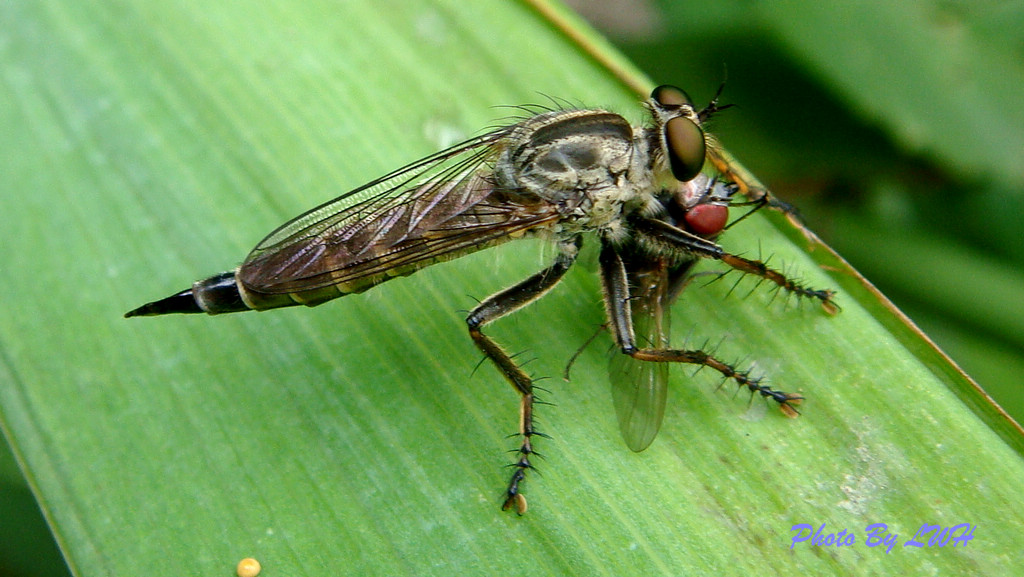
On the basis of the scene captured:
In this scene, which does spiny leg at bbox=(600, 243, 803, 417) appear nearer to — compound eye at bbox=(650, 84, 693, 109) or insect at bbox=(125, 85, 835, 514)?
insect at bbox=(125, 85, 835, 514)

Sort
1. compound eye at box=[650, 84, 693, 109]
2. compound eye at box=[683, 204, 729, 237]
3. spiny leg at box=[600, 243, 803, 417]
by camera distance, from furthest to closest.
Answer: compound eye at box=[650, 84, 693, 109], compound eye at box=[683, 204, 729, 237], spiny leg at box=[600, 243, 803, 417]

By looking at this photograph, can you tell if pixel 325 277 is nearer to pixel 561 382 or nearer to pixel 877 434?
pixel 561 382

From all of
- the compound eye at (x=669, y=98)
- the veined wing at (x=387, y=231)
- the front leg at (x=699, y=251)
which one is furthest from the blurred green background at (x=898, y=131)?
the veined wing at (x=387, y=231)

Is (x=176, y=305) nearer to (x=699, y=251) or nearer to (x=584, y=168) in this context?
(x=584, y=168)

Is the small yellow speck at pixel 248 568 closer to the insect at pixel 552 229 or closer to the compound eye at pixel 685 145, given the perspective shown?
the insect at pixel 552 229

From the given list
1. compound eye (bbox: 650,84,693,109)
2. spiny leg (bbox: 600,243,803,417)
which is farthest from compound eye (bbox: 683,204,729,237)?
compound eye (bbox: 650,84,693,109)

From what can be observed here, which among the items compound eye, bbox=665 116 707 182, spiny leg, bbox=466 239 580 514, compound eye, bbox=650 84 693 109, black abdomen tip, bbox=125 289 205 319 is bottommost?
black abdomen tip, bbox=125 289 205 319
